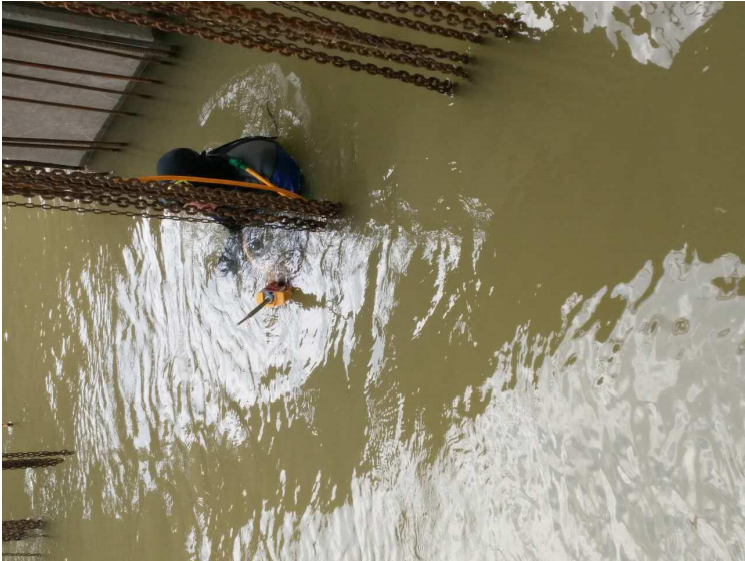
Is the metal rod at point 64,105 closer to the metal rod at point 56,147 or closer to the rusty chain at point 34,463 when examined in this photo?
the metal rod at point 56,147

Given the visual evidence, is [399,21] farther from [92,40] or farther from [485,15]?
[92,40]

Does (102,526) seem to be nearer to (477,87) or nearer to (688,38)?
(477,87)

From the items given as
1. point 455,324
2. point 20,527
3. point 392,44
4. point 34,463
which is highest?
point 392,44

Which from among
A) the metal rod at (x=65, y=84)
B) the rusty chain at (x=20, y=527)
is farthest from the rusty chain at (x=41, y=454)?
the metal rod at (x=65, y=84)

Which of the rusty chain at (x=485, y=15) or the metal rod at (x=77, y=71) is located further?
the metal rod at (x=77, y=71)

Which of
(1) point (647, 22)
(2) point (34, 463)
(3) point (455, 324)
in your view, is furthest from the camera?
(2) point (34, 463)

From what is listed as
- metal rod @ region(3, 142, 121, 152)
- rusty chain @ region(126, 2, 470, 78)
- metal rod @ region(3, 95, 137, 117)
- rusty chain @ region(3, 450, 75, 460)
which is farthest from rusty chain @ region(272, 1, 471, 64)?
rusty chain @ region(3, 450, 75, 460)

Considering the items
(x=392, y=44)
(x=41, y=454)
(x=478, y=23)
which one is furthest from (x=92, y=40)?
(x=41, y=454)
